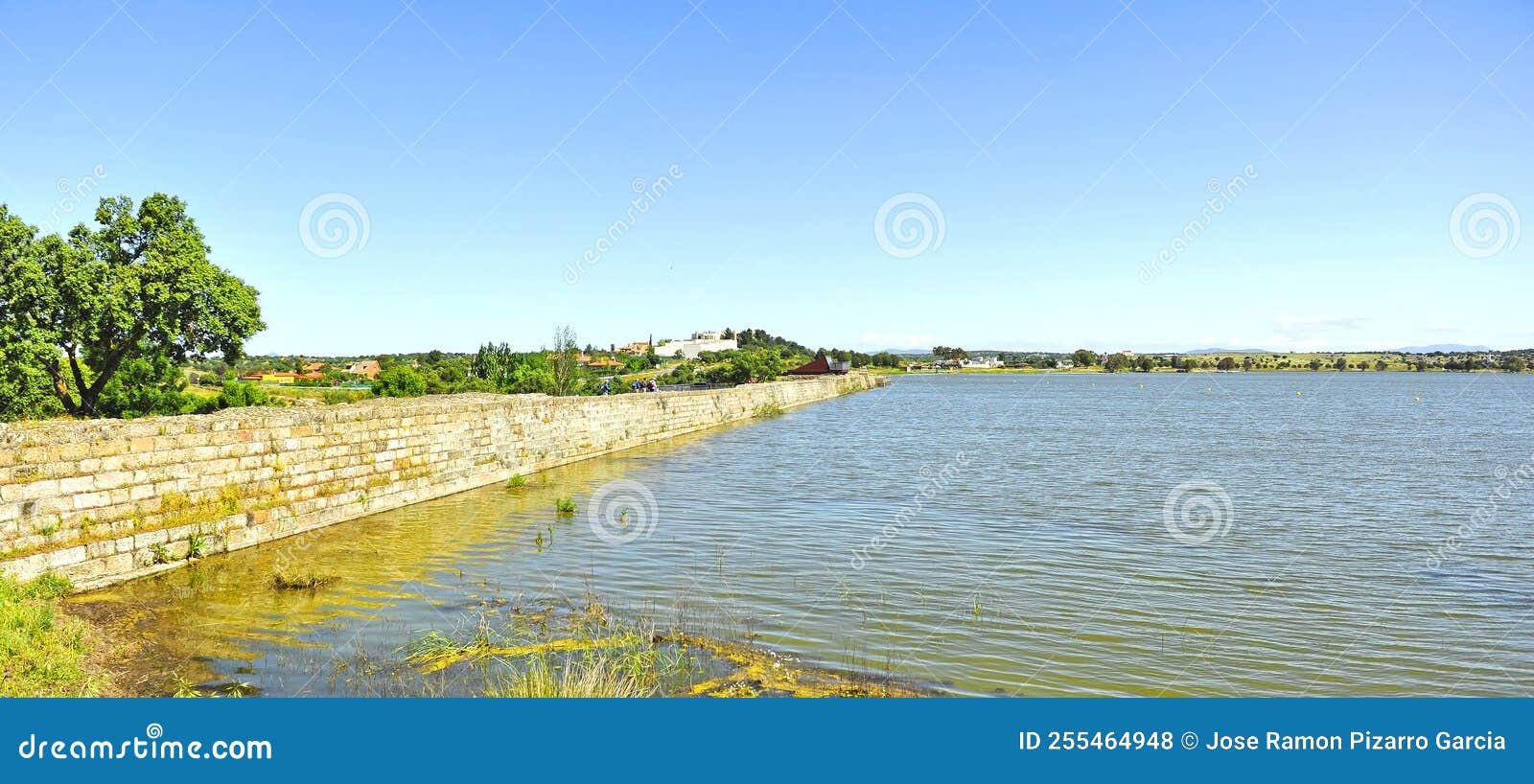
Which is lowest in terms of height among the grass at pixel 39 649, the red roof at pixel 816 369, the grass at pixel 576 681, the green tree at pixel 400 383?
the grass at pixel 576 681

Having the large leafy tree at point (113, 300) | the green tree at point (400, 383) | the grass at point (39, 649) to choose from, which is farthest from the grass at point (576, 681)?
the green tree at point (400, 383)

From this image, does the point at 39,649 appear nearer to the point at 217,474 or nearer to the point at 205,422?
the point at 217,474

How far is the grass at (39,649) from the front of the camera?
17.7 ft

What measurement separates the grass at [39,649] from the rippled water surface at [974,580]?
44 centimetres

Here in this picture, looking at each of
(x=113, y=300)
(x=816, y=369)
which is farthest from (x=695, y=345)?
(x=113, y=300)

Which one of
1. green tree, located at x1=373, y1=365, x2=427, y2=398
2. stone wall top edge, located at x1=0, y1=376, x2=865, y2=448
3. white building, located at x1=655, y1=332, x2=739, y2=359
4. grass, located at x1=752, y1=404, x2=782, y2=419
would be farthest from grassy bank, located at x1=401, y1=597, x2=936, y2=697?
white building, located at x1=655, y1=332, x2=739, y2=359

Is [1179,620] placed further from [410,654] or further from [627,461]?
[627,461]

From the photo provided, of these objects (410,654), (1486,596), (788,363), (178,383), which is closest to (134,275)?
(178,383)

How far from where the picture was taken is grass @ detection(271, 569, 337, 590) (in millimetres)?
8602

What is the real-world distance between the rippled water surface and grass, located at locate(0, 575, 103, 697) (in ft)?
1.45

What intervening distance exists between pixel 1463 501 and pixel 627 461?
18044 mm

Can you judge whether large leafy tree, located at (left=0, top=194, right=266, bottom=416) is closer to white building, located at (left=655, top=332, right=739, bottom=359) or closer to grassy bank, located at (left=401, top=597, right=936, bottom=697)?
grassy bank, located at (left=401, top=597, right=936, bottom=697)

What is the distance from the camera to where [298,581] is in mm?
8625

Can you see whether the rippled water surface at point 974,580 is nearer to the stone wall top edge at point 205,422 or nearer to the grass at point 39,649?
the grass at point 39,649
